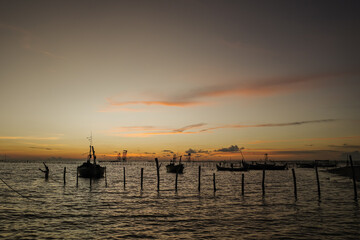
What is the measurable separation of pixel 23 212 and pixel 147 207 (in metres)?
11.0

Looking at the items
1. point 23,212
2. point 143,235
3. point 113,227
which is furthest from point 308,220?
point 23,212

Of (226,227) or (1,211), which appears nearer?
(226,227)

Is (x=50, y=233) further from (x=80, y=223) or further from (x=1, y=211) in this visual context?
(x=1, y=211)

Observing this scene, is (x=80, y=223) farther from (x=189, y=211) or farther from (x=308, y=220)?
(x=308, y=220)

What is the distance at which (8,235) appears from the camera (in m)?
17.2

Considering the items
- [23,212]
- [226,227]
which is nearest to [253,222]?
[226,227]

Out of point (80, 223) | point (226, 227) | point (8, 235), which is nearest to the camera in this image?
point (8, 235)

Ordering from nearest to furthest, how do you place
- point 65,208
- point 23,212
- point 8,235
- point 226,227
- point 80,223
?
1. point 8,235
2. point 226,227
3. point 80,223
4. point 23,212
5. point 65,208

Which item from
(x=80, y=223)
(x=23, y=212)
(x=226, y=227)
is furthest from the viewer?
(x=23, y=212)

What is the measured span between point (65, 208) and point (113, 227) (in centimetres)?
976

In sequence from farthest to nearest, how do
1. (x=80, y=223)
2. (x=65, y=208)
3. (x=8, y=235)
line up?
(x=65, y=208) → (x=80, y=223) → (x=8, y=235)

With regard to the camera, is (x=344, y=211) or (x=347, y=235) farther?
(x=344, y=211)

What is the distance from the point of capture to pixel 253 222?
20.9 metres

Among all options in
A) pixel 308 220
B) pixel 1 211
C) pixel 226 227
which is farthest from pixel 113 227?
pixel 308 220
